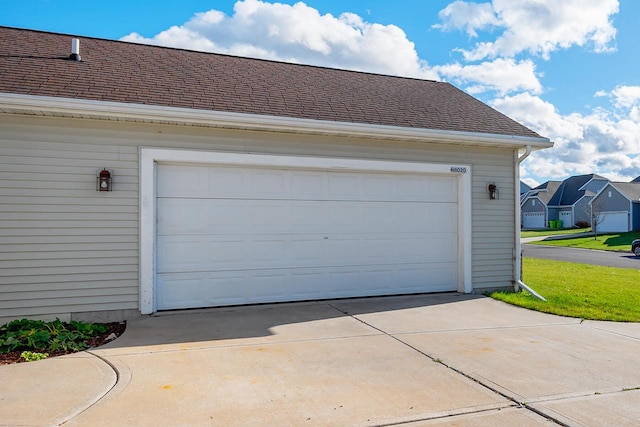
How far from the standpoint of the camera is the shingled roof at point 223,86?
6.18 metres

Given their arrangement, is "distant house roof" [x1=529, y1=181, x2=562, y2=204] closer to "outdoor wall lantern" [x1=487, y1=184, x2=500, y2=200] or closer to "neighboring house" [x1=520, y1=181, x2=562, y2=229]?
"neighboring house" [x1=520, y1=181, x2=562, y2=229]

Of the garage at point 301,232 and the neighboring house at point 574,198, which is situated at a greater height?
the neighboring house at point 574,198

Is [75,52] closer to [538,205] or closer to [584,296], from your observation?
[584,296]

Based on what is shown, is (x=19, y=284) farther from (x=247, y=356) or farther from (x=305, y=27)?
(x=305, y=27)

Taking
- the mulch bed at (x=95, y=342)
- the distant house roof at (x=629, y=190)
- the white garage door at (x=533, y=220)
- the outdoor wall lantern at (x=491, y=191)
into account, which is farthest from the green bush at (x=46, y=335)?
the white garage door at (x=533, y=220)

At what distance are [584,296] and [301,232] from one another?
5311mm

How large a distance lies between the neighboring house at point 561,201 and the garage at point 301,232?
39.5m

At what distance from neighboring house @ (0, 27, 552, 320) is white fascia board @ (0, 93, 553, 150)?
0.02 metres

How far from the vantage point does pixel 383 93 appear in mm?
8898

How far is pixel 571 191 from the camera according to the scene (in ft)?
150

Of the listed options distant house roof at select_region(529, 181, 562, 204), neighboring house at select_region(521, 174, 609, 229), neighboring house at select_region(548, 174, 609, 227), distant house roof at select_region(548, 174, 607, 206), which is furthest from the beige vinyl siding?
distant house roof at select_region(529, 181, 562, 204)

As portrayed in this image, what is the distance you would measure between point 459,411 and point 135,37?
888cm

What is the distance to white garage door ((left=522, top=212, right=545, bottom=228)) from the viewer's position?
4756 cm

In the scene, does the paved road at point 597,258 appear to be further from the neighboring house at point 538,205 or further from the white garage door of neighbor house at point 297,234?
the neighboring house at point 538,205
